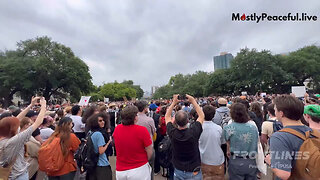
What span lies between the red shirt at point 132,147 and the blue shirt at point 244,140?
1.53 meters

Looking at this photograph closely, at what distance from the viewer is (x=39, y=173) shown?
3467mm

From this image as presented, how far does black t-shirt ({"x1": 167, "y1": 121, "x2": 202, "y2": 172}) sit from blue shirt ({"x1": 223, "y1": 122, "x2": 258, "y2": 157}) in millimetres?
749

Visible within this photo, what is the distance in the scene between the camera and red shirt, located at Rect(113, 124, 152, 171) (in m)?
2.65

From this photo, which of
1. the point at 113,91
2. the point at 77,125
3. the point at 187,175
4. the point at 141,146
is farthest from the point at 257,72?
the point at 113,91

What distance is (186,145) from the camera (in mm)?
2688

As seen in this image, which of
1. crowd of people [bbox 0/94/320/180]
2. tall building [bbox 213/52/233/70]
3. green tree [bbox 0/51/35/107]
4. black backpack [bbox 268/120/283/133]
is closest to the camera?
crowd of people [bbox 0/94/320/180]

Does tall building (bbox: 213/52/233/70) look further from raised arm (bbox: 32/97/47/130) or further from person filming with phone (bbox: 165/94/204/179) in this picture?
raised arm (bbox: 32/97/47/130)

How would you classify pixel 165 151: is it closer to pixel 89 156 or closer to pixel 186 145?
pixel 186 145

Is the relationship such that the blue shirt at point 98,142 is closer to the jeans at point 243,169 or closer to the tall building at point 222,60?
the jeans at point 243,169

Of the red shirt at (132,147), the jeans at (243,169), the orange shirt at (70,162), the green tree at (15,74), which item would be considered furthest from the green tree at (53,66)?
the jeans at (243,169)

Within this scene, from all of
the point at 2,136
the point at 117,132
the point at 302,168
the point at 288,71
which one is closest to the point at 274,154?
the point at 302,168

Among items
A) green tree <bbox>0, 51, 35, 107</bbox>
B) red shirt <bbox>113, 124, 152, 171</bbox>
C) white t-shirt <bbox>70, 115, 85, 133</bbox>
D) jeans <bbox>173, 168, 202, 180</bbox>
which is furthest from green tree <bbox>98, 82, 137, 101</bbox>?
jeans <bbox>173, 168, 202, 180</bbox>

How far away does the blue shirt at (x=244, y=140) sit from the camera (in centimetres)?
298

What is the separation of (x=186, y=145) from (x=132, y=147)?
842mm
